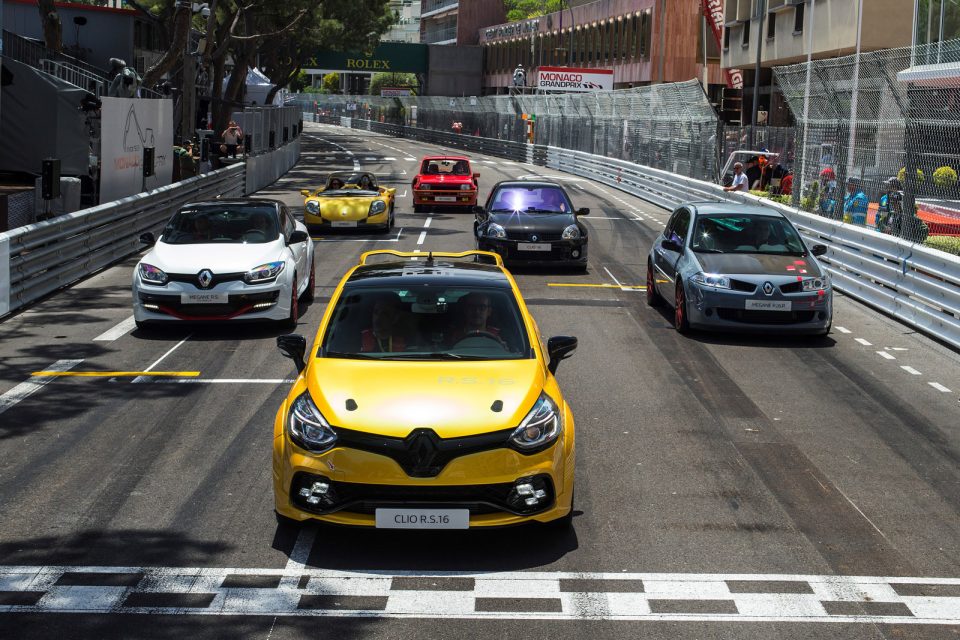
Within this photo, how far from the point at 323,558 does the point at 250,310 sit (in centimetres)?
741

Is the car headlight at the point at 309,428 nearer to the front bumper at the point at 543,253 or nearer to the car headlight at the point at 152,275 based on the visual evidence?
the car headlight at the point at 152,275

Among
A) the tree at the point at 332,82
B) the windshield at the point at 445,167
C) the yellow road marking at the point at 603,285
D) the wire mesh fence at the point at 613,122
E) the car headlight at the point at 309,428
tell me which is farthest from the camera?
the tree at the point at 332,82

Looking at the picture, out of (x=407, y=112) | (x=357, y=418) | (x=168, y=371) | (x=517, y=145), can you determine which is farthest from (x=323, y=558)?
(x=407, y=112)

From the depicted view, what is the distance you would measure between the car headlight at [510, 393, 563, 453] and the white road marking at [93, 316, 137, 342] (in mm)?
8170

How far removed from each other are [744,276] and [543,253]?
20.2ft

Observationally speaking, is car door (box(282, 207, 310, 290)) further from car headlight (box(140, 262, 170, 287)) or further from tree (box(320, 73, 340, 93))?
tree (box(320, 73, 340, 93))

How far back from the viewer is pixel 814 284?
14.2 m

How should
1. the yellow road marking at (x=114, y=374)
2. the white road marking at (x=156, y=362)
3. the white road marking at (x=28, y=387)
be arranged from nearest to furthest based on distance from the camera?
the white road marking at (x=28, y=387), the white road marking at (x=156, y=362), the yellow road marking at (x=114, y=374)

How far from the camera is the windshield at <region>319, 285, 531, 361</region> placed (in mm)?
7754

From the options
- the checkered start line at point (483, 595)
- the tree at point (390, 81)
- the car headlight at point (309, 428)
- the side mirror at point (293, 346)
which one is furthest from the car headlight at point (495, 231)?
the tree at point (390, 81)

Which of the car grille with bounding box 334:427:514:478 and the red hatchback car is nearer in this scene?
the car grille with bounding box 334:427:514:478

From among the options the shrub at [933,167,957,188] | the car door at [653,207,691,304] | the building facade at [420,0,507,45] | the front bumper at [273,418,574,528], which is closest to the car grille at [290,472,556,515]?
the front bumper at [273,418,574,528]

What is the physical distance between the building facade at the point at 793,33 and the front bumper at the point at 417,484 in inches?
1050

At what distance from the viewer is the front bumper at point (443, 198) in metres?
32.3
